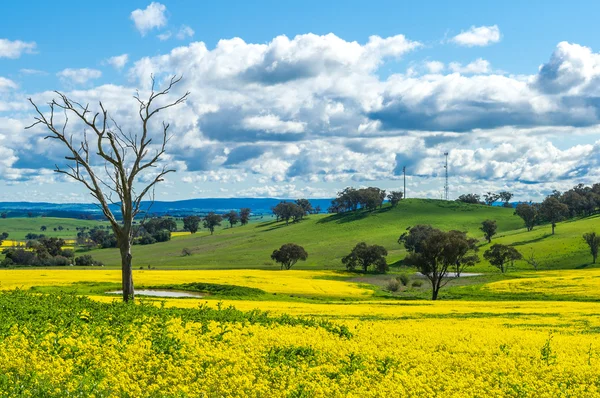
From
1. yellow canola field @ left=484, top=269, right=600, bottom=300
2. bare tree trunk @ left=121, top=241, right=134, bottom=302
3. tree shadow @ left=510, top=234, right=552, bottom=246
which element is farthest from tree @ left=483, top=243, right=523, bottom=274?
bare tree trunk @ left=121, top=241, right=134, bottom=302

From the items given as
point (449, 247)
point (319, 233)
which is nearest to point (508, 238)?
point (319, 233)

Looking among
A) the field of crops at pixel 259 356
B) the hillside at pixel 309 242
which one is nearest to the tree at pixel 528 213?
the hillside at pixel 309 242

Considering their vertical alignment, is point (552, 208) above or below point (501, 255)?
above

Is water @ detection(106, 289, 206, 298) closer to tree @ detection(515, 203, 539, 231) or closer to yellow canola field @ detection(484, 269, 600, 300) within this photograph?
yellow canola field @ detection(484, 269, 600, 300)

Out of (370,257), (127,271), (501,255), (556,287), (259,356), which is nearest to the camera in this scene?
(259,356)

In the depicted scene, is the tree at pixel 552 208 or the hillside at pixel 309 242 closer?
the hillside at pixel 309 242

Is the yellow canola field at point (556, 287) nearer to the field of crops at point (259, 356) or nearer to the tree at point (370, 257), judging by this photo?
the tree at point (370, 257)

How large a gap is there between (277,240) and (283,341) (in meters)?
157

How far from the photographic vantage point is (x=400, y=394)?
45.9 feet

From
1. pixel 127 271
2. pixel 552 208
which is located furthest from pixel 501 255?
pixel 127 271

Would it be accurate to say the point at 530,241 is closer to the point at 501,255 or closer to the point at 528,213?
the point at 528,213

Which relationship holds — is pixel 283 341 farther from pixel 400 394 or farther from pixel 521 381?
pixel 521 381

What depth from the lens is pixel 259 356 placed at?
16.7 m

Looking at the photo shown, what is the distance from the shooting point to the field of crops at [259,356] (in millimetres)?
14133
